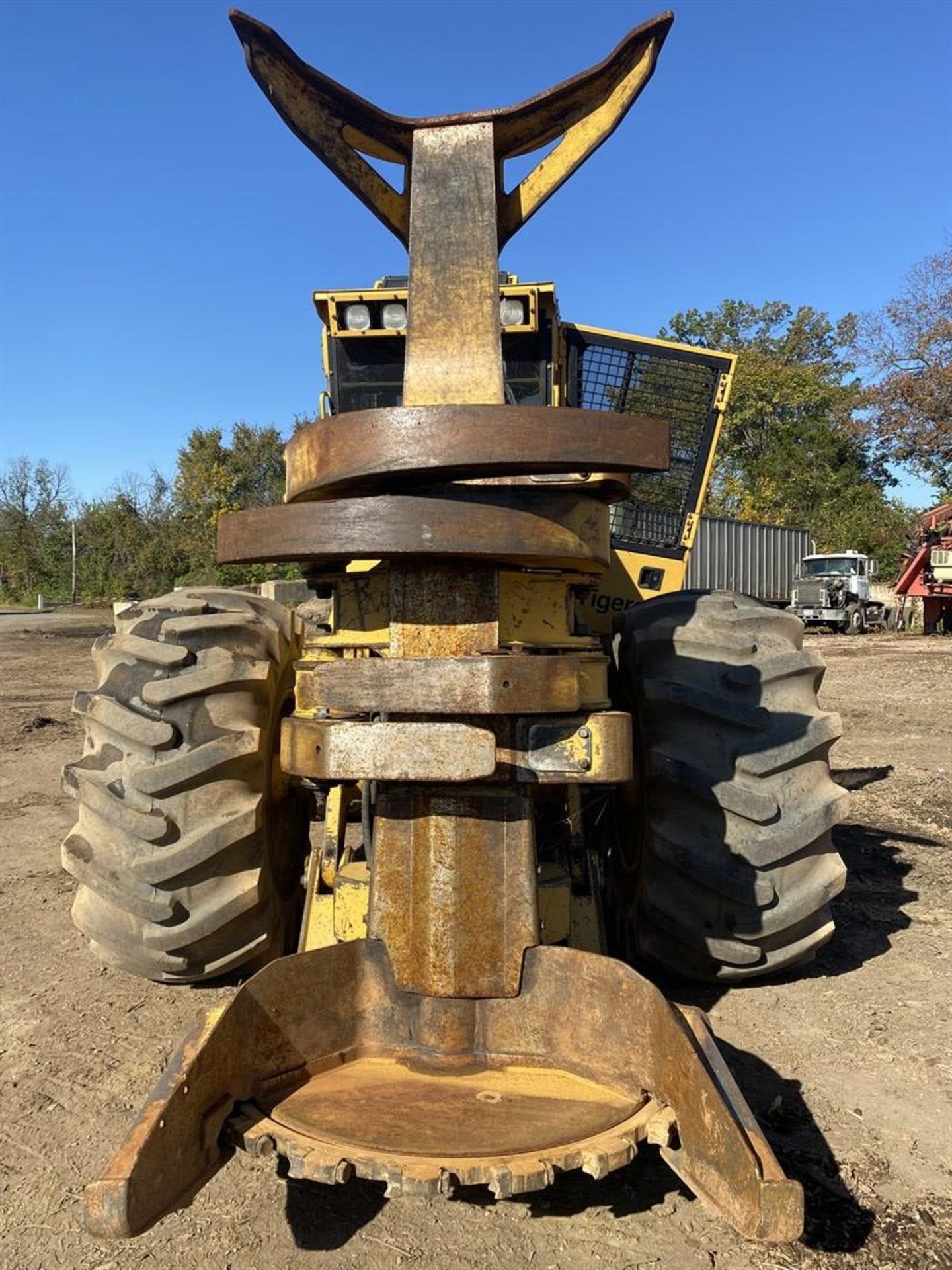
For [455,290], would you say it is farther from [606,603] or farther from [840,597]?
[840,597]

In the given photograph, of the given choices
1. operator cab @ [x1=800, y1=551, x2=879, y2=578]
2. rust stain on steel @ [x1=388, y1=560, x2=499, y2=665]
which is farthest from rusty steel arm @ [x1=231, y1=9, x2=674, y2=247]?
operator cab @ [x1=800, y1=551, x2=879, y2=578]

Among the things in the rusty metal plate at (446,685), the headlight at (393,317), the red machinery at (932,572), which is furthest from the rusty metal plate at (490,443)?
the red machinery at (932,572)

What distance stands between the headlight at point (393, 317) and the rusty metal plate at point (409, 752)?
301cm

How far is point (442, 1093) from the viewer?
93.0 inches

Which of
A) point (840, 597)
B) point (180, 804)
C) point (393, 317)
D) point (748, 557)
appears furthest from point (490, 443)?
point (748, 557)

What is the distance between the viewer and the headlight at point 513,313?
458 cm

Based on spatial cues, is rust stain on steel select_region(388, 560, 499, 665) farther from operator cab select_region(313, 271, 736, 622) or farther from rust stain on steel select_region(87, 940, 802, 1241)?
operator cab select_region(313, 271, 736, 622)

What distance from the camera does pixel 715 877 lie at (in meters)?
3.14

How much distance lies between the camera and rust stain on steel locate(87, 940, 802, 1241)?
6.23 feet

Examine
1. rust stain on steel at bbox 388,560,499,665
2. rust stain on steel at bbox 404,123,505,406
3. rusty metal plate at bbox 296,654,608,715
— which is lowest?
rusty metal plate at bbox 296,654,608,715

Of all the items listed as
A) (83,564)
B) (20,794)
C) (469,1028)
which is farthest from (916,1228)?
(83,564)

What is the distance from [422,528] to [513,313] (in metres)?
2.73

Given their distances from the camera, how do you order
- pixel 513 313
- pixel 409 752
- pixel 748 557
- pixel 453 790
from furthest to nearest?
pixel 748 557
pixel 513 313
pixel 453 790
pixel 409 752

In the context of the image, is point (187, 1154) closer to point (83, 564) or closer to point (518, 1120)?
point (518, 1120)
